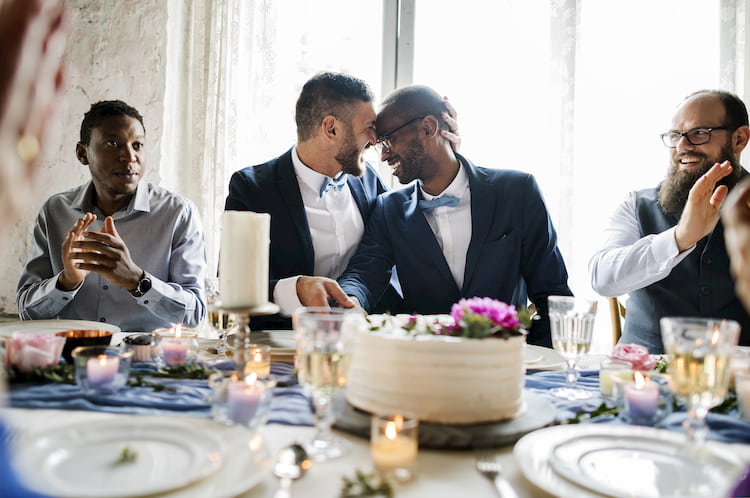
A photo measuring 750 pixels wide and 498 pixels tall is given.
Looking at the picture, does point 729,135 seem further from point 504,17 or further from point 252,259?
point 252,259

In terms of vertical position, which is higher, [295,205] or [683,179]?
[683,179]

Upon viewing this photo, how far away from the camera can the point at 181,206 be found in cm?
269

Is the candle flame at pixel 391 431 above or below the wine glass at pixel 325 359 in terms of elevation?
below

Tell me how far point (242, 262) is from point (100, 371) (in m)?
0.36

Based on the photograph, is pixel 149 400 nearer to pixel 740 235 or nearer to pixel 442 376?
pixel 442 376

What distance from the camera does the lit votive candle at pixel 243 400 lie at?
2.98 ft

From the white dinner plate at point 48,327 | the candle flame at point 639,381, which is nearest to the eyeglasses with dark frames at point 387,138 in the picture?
the white dinner plate at point 48,327

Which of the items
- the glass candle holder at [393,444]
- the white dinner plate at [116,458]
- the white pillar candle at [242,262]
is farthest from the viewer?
the white pillar candle at [242,262]

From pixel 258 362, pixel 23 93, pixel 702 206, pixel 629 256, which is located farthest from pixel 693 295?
pixel 23 93

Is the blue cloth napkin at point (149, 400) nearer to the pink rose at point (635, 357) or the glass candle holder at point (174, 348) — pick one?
the glass candle holder at point (174, 348)

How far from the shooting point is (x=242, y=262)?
1.08 m

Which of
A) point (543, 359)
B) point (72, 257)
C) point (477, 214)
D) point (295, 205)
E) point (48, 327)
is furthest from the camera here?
point (295, 205)

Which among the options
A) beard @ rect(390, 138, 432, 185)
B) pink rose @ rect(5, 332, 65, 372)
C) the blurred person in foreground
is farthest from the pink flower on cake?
beard @ rect(390, 138, 432, 185)

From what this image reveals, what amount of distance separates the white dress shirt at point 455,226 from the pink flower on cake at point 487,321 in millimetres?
1493
